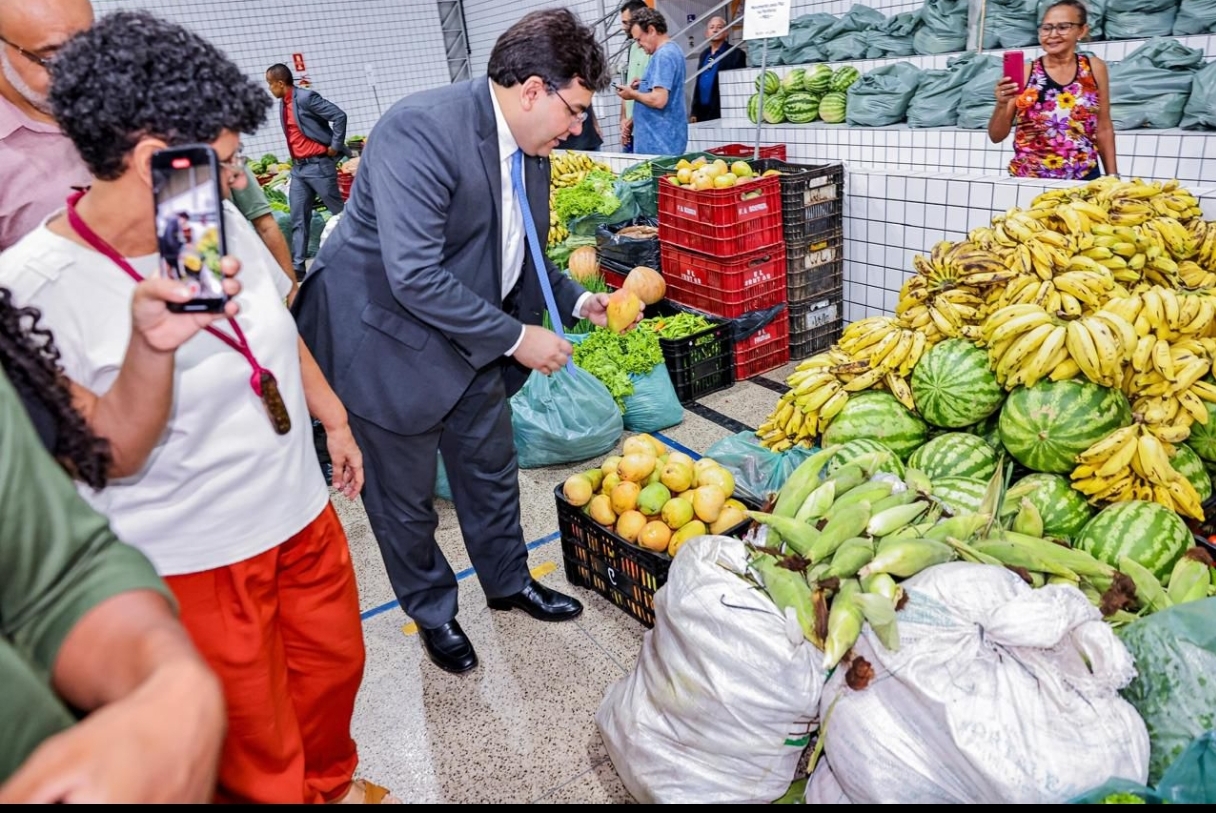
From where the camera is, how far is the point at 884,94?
21.1ft

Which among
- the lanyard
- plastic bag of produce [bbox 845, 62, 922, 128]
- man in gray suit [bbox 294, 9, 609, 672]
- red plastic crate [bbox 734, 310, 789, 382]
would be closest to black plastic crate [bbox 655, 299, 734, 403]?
red plastic crate [bbox 734, 310, 789, 382]

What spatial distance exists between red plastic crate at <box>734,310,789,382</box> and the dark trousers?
2041 mm

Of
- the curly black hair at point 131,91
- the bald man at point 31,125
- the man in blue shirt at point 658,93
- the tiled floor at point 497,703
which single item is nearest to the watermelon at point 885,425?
the tiled floor at point 497,703

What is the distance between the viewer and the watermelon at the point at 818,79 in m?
7.04

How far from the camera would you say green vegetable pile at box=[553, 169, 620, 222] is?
17.6 feet

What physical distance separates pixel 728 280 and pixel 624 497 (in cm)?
194

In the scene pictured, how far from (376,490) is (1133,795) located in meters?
1.90

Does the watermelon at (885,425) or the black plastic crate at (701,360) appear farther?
the black plastic crate at (701,360)

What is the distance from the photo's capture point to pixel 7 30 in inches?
73.5

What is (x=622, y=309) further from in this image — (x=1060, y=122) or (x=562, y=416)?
(x=1060, y=122)

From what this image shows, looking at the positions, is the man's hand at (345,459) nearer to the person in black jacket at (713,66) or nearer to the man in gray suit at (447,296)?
the man in gray suit at (447,296)

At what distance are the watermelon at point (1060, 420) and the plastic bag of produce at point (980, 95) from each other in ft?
13.0

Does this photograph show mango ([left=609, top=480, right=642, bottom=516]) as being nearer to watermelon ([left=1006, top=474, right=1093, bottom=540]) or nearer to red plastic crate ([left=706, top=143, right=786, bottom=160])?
watermelon ([left=1006, top=474, right=1093, bottom=540])

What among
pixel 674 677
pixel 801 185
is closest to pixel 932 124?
pixel 801 185
